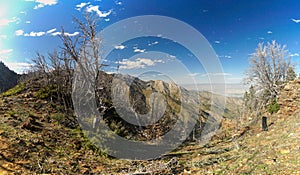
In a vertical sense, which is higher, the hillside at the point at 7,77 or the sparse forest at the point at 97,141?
the hillside at the point at 7,77

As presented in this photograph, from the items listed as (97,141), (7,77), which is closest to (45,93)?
(97,141)

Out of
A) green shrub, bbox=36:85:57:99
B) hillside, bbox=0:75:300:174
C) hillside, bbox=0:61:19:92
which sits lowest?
hillside, bbox=0:75:300:174

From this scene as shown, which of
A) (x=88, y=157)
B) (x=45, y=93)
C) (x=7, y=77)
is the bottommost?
(x=88, y=157)

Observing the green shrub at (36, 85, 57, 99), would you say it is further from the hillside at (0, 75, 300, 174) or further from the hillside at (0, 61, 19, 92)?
the hillside at (0, 61, 19, 92)

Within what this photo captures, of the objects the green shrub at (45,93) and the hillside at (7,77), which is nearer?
the green shrub at (45,93)

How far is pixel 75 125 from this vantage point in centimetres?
1845

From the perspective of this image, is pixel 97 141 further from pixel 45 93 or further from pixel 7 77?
pixel 7 77

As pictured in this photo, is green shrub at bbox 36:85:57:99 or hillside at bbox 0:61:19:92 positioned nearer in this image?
green shrub at bbox 36:85:57:99

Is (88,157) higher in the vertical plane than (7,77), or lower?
lower

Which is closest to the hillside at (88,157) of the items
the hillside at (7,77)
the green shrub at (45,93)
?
the green shrub at (45,93)

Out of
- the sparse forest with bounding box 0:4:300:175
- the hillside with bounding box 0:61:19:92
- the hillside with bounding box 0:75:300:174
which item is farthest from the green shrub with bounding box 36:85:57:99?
the hillside with bounding box 0:61:19:92

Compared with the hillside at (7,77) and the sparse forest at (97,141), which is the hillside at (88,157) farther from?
the hillside at (7,77)

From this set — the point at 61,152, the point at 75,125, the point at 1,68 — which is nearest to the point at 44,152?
the point at 61,152

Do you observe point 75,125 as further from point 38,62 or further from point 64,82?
point 38,62
